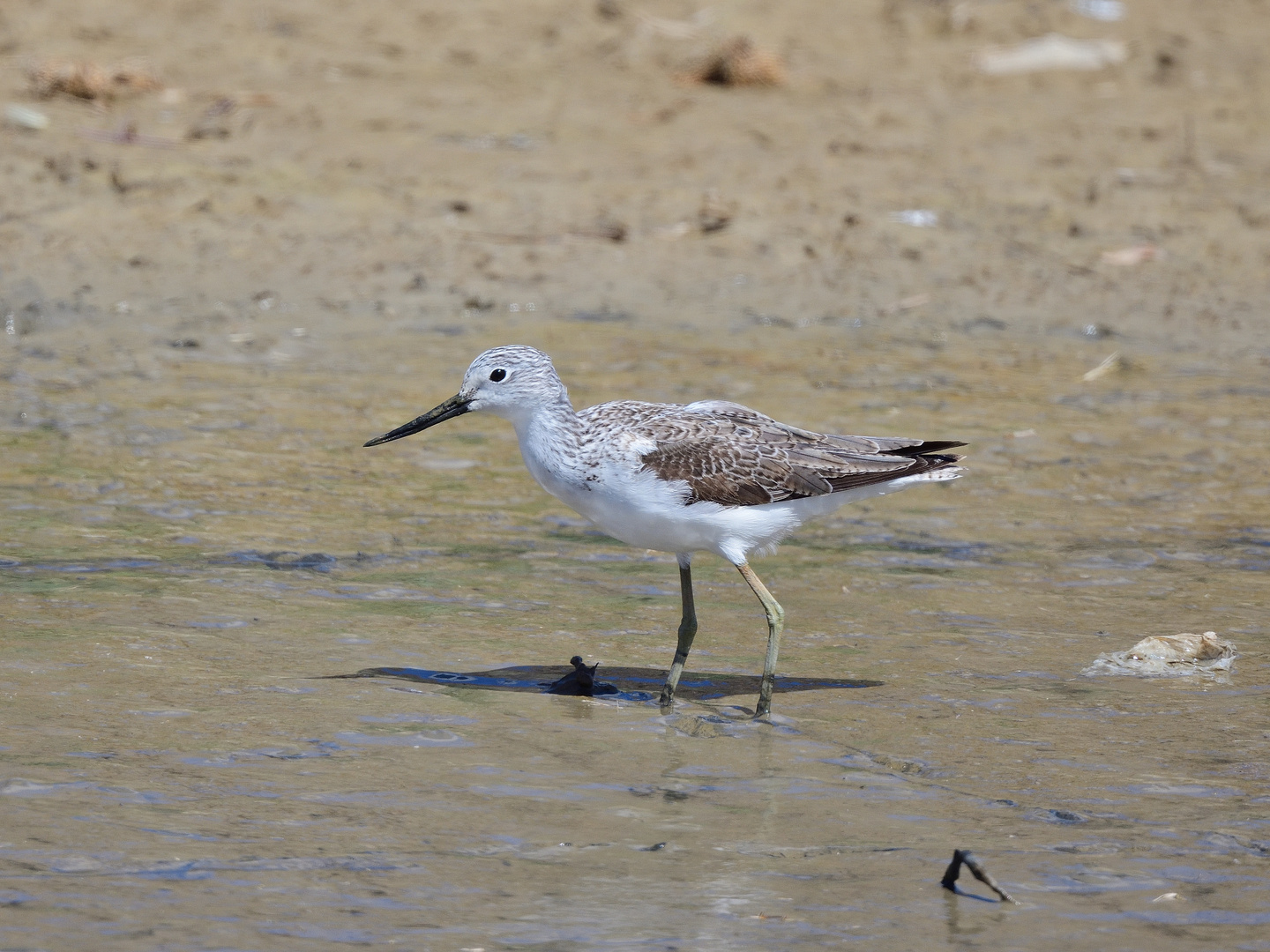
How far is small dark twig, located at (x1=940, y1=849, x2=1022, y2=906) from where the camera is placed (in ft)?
14.0

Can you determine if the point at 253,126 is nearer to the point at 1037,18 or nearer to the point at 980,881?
the point at 1037,18

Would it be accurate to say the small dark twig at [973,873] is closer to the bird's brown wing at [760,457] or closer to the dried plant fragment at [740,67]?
the bird's brown wing at [760,457]

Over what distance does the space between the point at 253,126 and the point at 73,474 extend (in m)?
5.20

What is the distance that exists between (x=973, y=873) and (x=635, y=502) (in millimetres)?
1940

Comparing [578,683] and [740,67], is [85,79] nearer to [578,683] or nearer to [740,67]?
[740,67]

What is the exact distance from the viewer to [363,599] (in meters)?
6.64

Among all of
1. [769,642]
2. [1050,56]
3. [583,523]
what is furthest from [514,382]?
[1050,56]

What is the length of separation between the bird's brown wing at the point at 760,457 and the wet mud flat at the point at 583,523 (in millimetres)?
695

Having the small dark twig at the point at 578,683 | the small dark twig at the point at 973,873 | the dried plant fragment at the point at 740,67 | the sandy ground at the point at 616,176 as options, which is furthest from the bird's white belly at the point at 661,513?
the dried plant fragment at the point at 740,67

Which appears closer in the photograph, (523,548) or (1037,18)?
(523,548)

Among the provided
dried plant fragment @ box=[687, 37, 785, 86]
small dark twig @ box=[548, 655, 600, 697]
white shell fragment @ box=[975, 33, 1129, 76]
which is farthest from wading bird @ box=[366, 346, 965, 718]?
white shell fragment @ box=[975, 33, 1129, 76]

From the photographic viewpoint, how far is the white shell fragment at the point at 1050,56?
1423 centimetres

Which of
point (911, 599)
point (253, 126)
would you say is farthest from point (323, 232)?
point (911, 599)

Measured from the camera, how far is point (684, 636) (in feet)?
19.7
